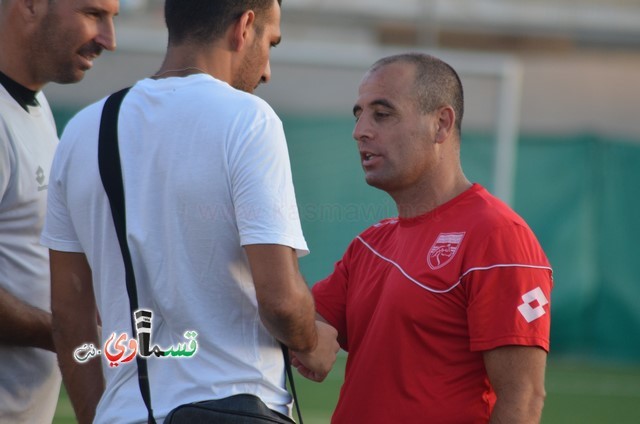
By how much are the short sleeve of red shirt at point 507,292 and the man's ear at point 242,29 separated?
0.93 m

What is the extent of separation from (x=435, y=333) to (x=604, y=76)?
16863 mm

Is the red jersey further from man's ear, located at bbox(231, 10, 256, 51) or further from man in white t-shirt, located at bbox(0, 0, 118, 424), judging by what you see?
man in white t-shirt, located at bbox(0, 0, 118, 424)

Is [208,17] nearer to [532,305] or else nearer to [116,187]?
[116,187]

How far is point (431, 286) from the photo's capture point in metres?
3.05

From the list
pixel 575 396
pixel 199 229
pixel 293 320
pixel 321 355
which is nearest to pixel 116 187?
pixel 199 229

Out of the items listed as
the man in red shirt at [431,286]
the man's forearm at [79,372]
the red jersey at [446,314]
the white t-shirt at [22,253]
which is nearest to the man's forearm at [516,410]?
the man in red shirt at [431,286]

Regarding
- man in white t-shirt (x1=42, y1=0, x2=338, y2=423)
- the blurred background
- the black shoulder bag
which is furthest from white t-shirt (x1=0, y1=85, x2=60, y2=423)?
the blurred background

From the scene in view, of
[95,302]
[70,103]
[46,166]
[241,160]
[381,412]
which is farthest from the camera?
[70,103]

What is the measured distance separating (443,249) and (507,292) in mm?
289

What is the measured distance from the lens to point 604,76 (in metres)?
18.8

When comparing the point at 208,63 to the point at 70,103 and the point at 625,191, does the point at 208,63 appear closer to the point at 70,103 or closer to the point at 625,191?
the point at 70,103

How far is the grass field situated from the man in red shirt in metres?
4.44

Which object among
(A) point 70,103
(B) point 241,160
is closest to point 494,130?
(A) point 70,103

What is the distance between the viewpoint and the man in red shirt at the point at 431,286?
2.87 m
